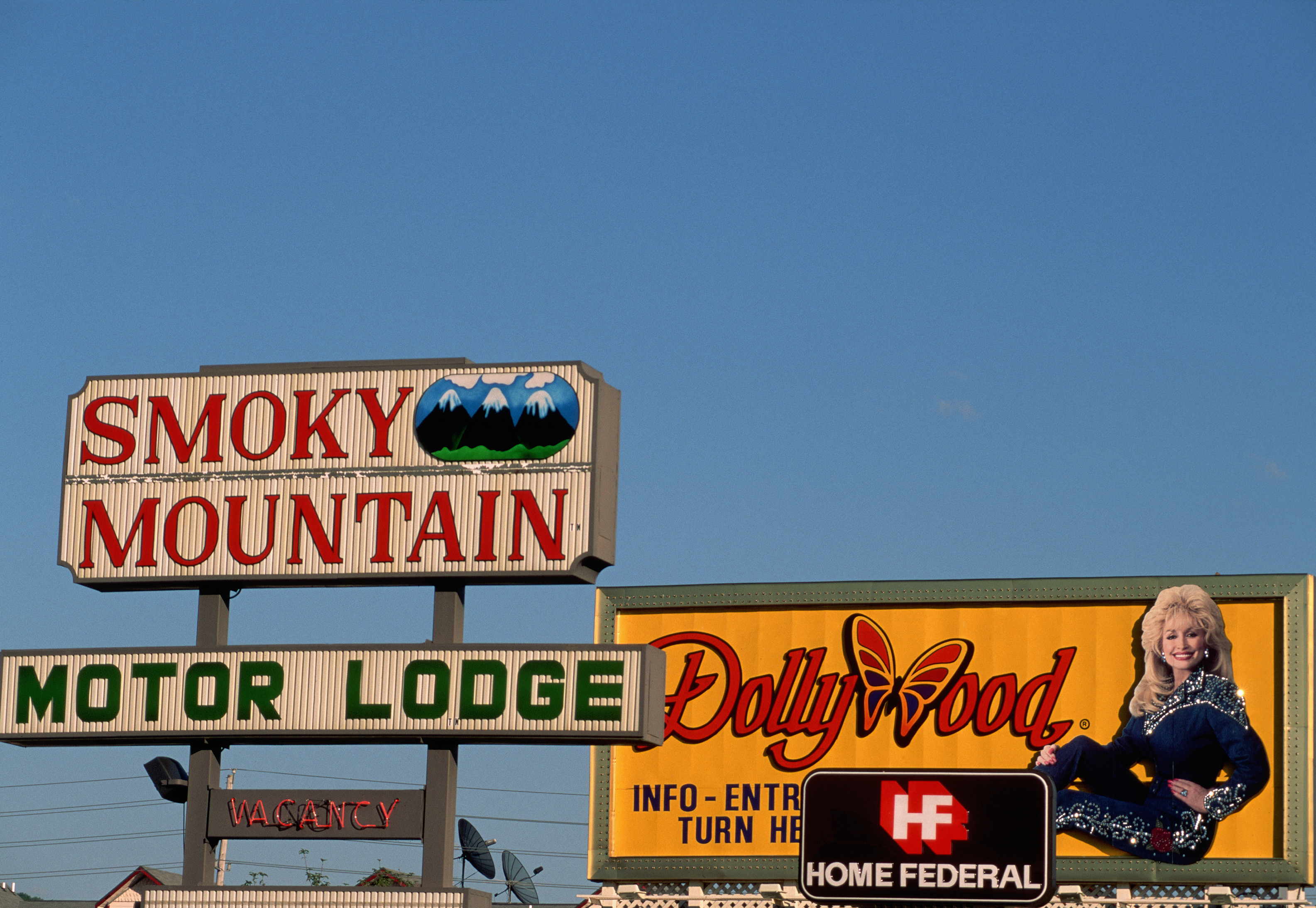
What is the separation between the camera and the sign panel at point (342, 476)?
91.5ft

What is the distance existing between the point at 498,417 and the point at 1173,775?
12.6 meters

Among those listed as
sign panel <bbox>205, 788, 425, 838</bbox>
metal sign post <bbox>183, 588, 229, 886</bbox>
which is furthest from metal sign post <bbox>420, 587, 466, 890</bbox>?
metal sign post <bbox>183, 588, 229, 886</bbox>

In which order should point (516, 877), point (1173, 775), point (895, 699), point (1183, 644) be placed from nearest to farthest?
1. point (1173, 775)
2. point (1183, 644)
3. point (895, 699)
4. point (516, 877)

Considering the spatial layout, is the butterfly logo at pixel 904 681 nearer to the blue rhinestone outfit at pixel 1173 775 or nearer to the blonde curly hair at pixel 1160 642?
the blue rhinestone outfit at pixel 1173 775

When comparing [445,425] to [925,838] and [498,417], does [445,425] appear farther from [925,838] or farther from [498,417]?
[925,838]

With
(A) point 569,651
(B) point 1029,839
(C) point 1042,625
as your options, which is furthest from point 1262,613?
(B) point 1029,839

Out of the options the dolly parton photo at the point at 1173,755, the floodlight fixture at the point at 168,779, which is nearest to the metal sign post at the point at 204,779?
the floodlight fixture at the point at 168,779

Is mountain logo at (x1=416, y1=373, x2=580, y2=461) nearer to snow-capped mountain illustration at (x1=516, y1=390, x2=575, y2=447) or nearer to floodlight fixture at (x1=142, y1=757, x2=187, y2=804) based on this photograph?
snow-capped mountain illustration at (x1=516, y1=390, x2=575, y2=447)

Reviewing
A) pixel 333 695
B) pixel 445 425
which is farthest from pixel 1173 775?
pixel 333 695

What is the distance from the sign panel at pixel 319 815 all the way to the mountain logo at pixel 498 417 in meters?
5.07

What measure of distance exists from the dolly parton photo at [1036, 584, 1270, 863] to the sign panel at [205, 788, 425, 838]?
10727 millimetres

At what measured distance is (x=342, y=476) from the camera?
28.7 m

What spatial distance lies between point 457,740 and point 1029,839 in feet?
48.6

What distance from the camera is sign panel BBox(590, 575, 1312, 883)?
31.1 metres
